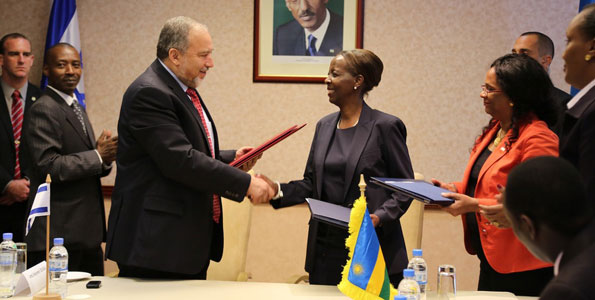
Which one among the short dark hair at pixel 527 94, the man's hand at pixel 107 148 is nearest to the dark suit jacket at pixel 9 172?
the man's hand at pixel 107 148

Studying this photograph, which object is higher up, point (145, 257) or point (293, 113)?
point (293, 113)

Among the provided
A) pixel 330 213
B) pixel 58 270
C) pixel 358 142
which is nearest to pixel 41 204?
pixel 58 270

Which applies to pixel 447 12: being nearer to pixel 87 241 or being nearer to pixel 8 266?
pixel 87 241

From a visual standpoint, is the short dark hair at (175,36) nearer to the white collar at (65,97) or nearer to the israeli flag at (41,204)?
the israeli flag at (41,204)

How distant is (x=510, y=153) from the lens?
2.80 metres

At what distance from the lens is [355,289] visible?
2.38 metres

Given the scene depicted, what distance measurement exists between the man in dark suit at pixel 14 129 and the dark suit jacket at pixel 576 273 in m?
3.35

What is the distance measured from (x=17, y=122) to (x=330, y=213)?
2641mm

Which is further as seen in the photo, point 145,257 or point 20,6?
point 20,6

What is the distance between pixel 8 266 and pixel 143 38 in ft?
9.20

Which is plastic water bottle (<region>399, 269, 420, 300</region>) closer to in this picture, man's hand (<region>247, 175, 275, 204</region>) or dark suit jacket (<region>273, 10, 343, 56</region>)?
man's hand (<region>247, 175, 275, 204</region>)

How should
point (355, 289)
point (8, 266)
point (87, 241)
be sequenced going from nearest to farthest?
point (355, 289)
point (8, 266)
point (87, 241)

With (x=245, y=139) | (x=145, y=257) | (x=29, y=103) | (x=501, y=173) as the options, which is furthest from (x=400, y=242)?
(x=29, y=103)

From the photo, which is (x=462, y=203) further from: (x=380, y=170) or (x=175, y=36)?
(x=175, y=36)
